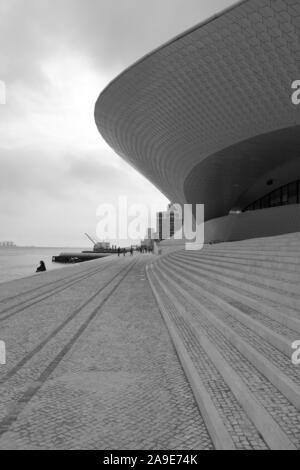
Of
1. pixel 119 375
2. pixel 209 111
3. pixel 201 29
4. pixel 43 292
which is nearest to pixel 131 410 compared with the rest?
pixel 119 375

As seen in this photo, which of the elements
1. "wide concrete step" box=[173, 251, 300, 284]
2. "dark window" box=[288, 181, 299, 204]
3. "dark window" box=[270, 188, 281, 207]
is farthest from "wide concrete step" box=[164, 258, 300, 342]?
"dark window" box=[270, 188, 281, 207]

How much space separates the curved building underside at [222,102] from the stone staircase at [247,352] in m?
11.2

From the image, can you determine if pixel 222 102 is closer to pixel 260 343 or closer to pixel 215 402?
pixel 260 343

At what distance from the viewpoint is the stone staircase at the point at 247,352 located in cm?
282

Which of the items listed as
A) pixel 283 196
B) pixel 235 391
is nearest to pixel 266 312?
pixel 235 391

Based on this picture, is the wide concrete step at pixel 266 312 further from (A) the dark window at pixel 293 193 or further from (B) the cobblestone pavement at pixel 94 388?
(A) the dark window at pixel 293 193

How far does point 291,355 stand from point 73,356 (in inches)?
120

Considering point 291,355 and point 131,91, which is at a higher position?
point 131,91

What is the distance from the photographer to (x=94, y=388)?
387cm

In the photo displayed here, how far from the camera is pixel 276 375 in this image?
3451 millimetres

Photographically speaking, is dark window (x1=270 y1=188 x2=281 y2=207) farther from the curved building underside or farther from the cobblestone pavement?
the cobblestone pavement

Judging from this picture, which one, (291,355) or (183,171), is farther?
(183,171)
